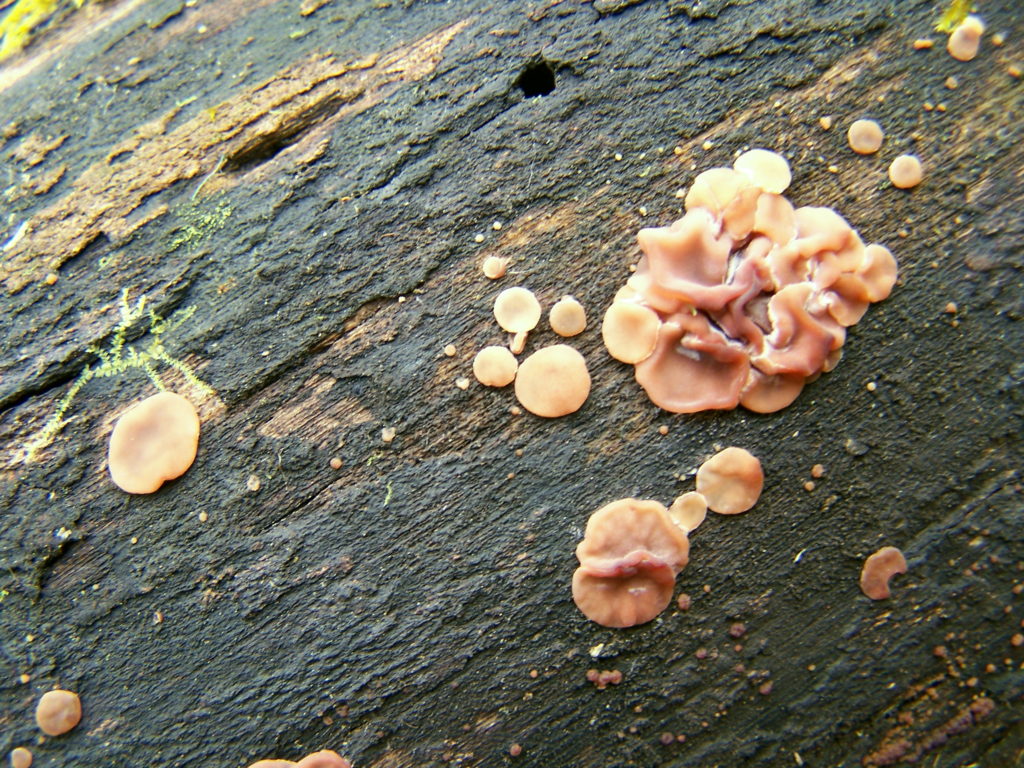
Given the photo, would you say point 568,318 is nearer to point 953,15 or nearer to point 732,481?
point 732,481

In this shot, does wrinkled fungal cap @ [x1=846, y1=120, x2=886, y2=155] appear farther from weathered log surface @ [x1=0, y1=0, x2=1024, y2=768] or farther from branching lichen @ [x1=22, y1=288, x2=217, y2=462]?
branching lichen @ [x1=22, y1=288, x2=217, y2=462]

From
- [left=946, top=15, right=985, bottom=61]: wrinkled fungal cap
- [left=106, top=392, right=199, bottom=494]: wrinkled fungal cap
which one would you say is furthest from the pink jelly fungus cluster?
[left=106, top=392, right=199, bottom=494]: wrinkled fungal cap

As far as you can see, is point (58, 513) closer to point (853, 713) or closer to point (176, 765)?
point (176, 765)

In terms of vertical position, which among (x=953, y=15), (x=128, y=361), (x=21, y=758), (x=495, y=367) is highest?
(x=128, y=361)

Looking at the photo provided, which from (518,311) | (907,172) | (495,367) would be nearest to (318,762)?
(495,367)

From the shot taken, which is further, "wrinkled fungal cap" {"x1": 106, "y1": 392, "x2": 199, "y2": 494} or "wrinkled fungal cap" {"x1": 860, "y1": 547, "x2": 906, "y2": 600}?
"wrinkled fungal cap" {"x1": 106, "y1": 392, "x2": 199, "y2": 494}
